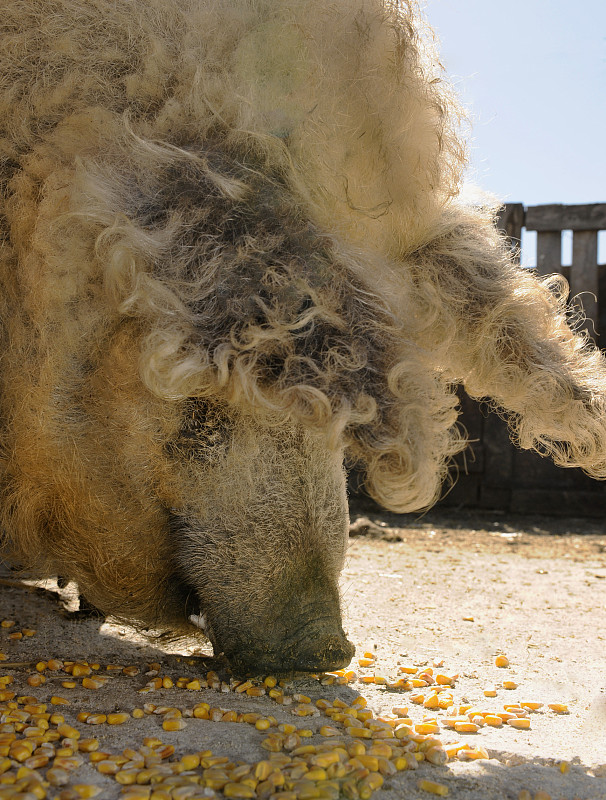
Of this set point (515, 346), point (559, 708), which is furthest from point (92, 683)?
point (515, 346)

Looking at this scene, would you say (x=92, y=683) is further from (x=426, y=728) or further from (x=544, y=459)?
(x=544, y=459)

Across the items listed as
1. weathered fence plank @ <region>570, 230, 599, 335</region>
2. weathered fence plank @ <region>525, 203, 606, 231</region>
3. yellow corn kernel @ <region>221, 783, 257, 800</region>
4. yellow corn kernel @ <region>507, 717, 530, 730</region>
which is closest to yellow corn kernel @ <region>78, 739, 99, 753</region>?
yellow corn kernel @ <region>221, 783, 257, 800</region>

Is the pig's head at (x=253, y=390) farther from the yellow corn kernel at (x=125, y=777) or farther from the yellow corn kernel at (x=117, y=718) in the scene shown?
the yellow corn kernel at (x=125, y=777)

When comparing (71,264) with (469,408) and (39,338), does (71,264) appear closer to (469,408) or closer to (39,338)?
(39,338)

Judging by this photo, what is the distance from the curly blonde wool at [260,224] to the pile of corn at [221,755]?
55 centimetres

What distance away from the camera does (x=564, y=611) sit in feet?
10.6

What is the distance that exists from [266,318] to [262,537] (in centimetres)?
61

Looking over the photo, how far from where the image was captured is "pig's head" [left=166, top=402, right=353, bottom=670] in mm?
1830

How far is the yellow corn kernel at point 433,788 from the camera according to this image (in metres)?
1.58

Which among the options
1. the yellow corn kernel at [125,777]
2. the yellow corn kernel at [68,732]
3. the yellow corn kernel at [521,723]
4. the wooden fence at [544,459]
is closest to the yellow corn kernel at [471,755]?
the yellow corn kernel at [521,723]

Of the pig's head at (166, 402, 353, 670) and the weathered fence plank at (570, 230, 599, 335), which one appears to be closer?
the pig's head at (166, 402, 353, 670)

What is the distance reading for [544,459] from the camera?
19.5ft

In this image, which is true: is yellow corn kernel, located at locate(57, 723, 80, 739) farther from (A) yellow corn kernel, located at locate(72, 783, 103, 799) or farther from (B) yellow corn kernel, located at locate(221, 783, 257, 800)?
(B) yellow corn kernel, located at locate(221, 783, 257, 800)

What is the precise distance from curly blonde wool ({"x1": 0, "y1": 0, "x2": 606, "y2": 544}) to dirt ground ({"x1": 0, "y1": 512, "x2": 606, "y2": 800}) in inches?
23.5
